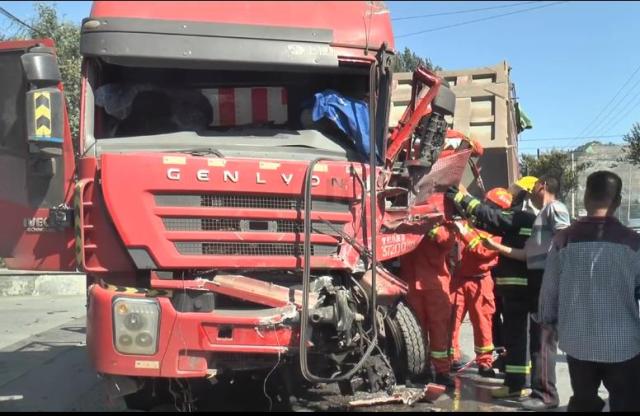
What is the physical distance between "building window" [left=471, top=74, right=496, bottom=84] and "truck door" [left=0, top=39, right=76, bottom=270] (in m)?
5.25

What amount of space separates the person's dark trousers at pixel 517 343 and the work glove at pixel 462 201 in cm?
87

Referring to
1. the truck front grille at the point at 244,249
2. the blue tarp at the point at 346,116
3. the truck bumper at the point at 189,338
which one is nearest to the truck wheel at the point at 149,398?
the truck bumper at the point at 189,338

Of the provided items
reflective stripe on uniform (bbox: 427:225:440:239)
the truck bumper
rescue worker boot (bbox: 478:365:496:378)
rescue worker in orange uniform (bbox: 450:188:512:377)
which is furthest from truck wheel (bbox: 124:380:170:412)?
rescue worker boot (bbox: 478:365:496:378)

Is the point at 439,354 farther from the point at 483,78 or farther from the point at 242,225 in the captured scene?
the point at 483,78

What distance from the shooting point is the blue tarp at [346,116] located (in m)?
4.66

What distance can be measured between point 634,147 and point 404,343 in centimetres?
383

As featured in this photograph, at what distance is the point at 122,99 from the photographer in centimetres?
463

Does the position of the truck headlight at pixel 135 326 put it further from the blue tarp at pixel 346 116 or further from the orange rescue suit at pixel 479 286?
the orange rescue suit at pixel 479 286

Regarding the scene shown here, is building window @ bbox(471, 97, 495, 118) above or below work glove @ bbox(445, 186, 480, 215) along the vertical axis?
above

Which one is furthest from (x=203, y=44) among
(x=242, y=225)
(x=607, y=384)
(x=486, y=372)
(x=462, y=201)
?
(x=486, y=372)

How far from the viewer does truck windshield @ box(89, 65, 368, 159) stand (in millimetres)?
4605

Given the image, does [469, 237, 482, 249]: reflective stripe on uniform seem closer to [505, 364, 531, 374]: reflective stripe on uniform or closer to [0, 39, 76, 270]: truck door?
[505, 364, 531, 374]: reflective stripe on uniform

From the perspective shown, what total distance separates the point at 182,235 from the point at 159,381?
140 centimetres

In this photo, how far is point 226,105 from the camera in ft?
15.9
